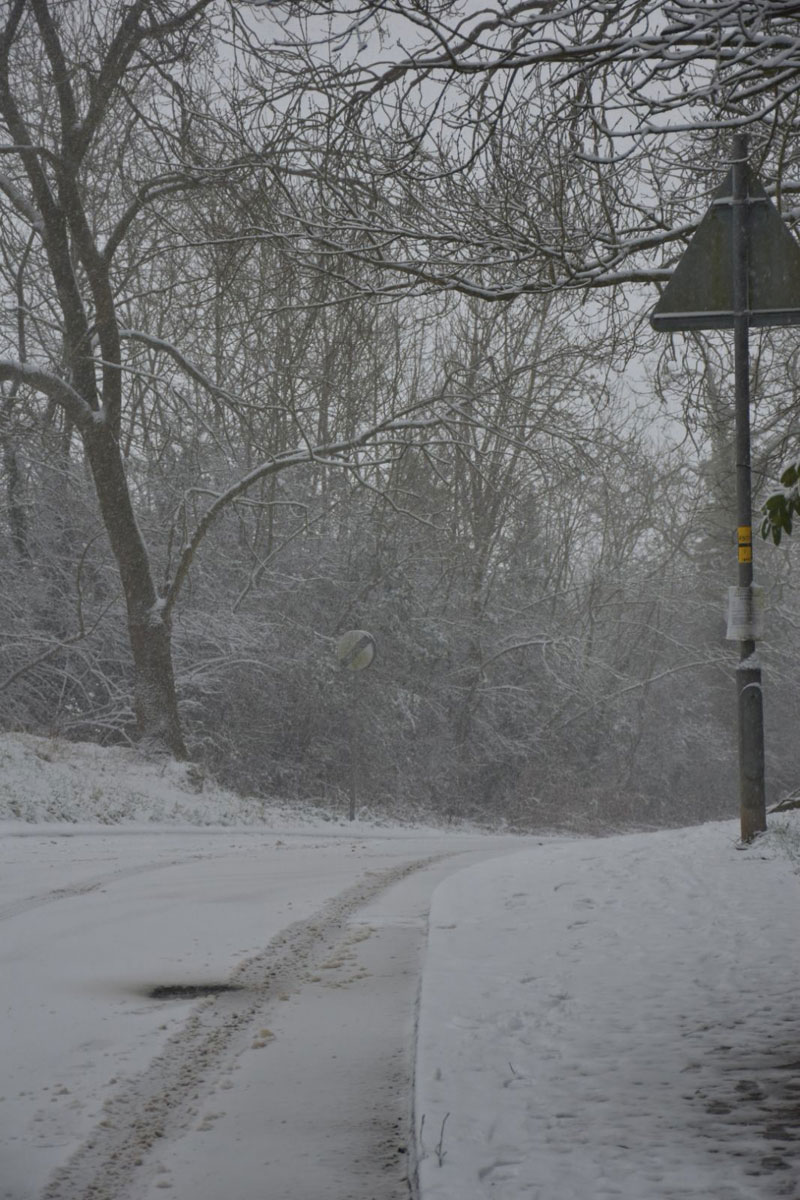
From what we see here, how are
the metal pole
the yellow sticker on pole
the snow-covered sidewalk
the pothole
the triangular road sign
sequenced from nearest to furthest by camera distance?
1. the snow-covered sidewalk
2. the pothole
3. the triangular road sign
4. the metal pole
5. the yellow sticker on pole

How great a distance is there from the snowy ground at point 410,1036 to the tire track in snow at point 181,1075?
0.04ft

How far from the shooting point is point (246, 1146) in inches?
136

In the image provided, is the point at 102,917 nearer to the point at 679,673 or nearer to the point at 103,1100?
the point at 103,1100

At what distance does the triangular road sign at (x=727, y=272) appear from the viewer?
8.38 m

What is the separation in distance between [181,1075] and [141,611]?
51.8 ft

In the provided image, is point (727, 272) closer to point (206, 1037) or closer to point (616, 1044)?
point (616, 1044)

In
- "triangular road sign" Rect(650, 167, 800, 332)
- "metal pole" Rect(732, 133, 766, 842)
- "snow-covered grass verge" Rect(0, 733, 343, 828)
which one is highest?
"triangular road sign" Rect(650, 167, 800, 332)

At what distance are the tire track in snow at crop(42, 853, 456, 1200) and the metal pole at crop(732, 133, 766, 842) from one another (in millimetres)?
3469

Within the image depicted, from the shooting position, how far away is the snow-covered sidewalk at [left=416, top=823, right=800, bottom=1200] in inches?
119

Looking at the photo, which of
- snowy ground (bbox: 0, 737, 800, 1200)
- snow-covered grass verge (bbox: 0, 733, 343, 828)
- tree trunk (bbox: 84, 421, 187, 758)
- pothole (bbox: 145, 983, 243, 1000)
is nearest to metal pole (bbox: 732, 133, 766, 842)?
snowy ground (bbox: 0, 737, 800, 1200)

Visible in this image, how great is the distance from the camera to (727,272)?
28.1 ft

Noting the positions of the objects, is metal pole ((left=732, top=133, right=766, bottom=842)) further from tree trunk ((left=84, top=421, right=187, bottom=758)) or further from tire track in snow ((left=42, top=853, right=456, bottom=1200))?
tree trunk ((left=84, top=421, right=187, bottom=758))


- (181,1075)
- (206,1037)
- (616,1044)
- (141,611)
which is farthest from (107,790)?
(616,1044)

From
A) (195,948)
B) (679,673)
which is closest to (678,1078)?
(195,948)
